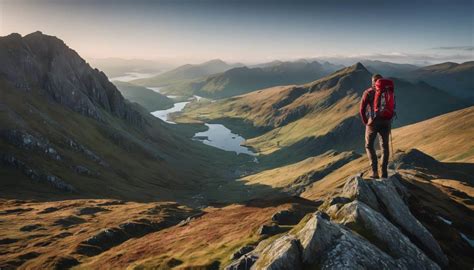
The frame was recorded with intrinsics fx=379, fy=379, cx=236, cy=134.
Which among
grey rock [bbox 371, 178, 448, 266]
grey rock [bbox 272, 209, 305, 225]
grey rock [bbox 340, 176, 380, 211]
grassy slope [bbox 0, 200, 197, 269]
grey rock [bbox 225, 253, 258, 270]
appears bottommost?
grassy slope [bbox 0, 200, 197, 269]

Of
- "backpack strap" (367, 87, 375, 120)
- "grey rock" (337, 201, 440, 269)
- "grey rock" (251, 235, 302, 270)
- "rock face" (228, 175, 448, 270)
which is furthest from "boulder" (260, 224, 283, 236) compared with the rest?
"backpack strap" (367, 87, 375, 120)

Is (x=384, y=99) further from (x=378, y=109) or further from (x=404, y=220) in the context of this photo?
(x=404, y=220)

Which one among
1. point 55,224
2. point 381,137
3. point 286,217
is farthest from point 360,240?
point 55,224

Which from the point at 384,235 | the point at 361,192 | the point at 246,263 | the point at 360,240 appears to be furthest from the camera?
the point at 361,192

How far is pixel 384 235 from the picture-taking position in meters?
29.0

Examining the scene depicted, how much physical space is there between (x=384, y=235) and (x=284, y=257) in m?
8.17

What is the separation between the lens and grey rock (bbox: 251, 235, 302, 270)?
2695 centimetres

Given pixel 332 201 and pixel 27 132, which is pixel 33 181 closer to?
pixel 27 132

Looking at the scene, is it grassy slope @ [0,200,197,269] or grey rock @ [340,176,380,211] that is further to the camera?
grassy slope @ [0,200,197,269]

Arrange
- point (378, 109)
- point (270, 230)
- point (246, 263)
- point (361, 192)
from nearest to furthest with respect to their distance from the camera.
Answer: point (246, 263) → point (378, 109) → point (361, 192) → point (270, 230)

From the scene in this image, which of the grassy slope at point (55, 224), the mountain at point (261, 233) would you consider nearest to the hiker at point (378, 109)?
the mountain at point (261, 233)

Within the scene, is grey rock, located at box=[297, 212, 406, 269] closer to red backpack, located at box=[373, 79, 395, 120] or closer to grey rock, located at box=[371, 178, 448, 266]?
grey rock, located at box=[371, 178, 448, 266]

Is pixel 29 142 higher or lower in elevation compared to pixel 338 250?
lower

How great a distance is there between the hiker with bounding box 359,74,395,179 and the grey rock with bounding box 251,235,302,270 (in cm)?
1295
